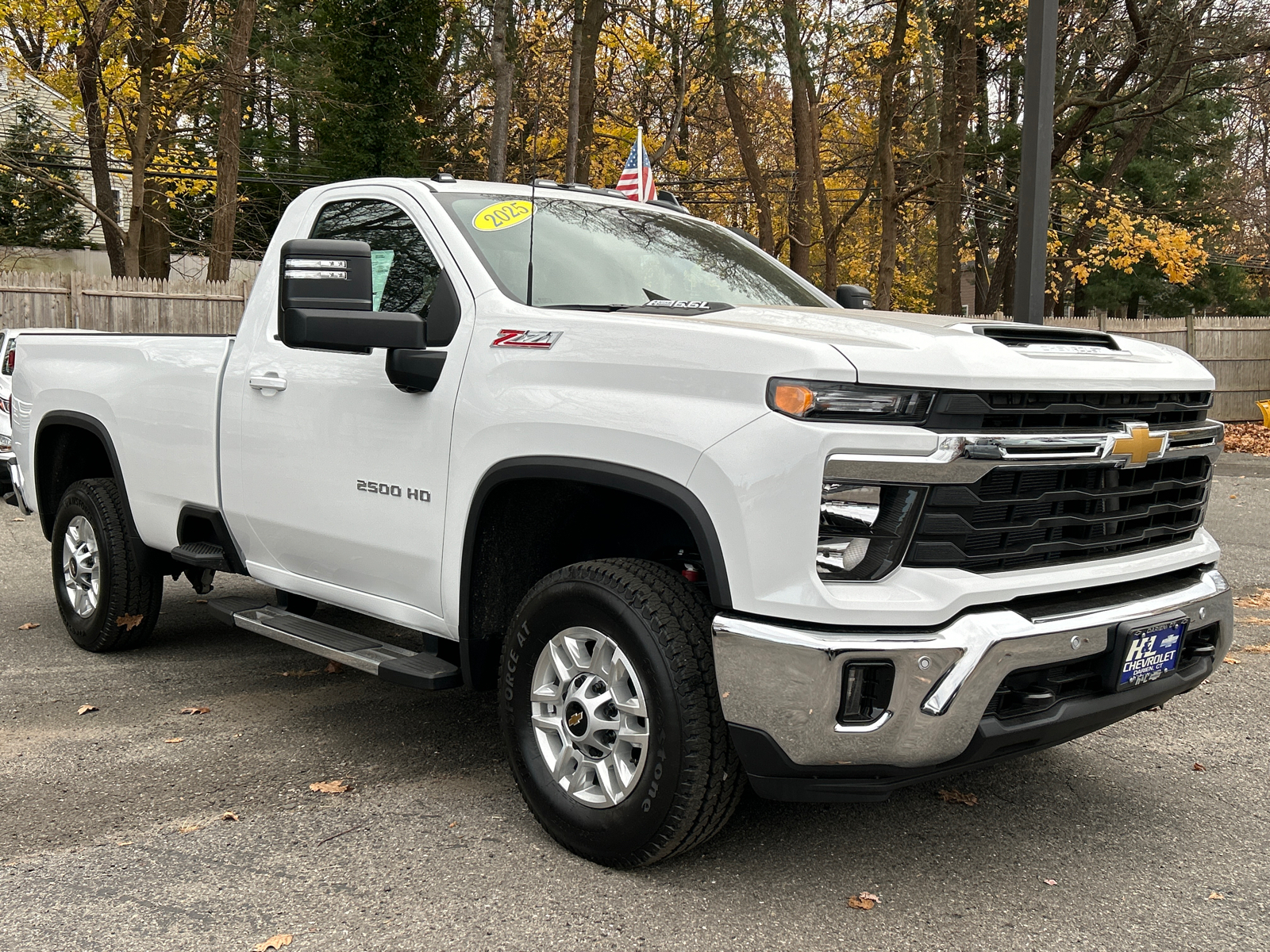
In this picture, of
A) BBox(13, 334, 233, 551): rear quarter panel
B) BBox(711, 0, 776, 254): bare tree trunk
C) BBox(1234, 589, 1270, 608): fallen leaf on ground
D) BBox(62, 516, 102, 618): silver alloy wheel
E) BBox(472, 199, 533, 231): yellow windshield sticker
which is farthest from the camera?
BBox(711, 0, 776, 254): bare tree trunk

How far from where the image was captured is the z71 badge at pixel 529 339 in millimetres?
3677

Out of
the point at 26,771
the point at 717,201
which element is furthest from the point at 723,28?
the point at 26,771

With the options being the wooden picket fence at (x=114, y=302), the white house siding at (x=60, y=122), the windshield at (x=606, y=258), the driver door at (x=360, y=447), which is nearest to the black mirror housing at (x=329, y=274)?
the driver door at (x=360, y=447)

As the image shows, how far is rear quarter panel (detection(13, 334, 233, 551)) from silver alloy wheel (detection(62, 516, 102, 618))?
0.49 meters

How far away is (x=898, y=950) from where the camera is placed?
10.3 ft

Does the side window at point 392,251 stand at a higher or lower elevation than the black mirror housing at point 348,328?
higher

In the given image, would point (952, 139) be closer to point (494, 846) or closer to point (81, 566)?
point (81, 566)

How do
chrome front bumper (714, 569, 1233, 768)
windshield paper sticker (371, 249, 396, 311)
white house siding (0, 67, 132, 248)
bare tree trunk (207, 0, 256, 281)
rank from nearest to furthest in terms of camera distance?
chrome front bumper (714, 569, 1233, 768) < windshield paper sticker (371, 249, 396, 311) < bare tree trunk (207, 0, 256, 281) < white house siding (0, 67, 132, 248)

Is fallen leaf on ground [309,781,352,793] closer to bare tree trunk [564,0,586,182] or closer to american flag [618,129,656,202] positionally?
american flag [618,129,656,202]

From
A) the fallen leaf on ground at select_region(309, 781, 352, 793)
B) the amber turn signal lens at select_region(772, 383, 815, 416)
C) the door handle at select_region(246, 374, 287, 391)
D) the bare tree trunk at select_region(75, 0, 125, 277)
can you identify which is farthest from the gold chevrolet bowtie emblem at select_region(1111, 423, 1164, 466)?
the bare tree trunk at select_region(75, 0, 125, 277)

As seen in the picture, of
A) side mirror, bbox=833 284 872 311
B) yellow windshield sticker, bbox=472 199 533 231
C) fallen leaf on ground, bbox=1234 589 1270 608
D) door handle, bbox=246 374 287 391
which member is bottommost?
fallen leaf on ground, bbox=1234 589 1270 608

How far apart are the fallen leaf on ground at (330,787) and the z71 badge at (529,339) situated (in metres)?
1.66

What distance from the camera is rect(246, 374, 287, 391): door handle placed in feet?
15.2

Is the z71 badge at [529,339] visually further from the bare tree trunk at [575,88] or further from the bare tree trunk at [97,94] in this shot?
the bare tree trunk at [97,94]
